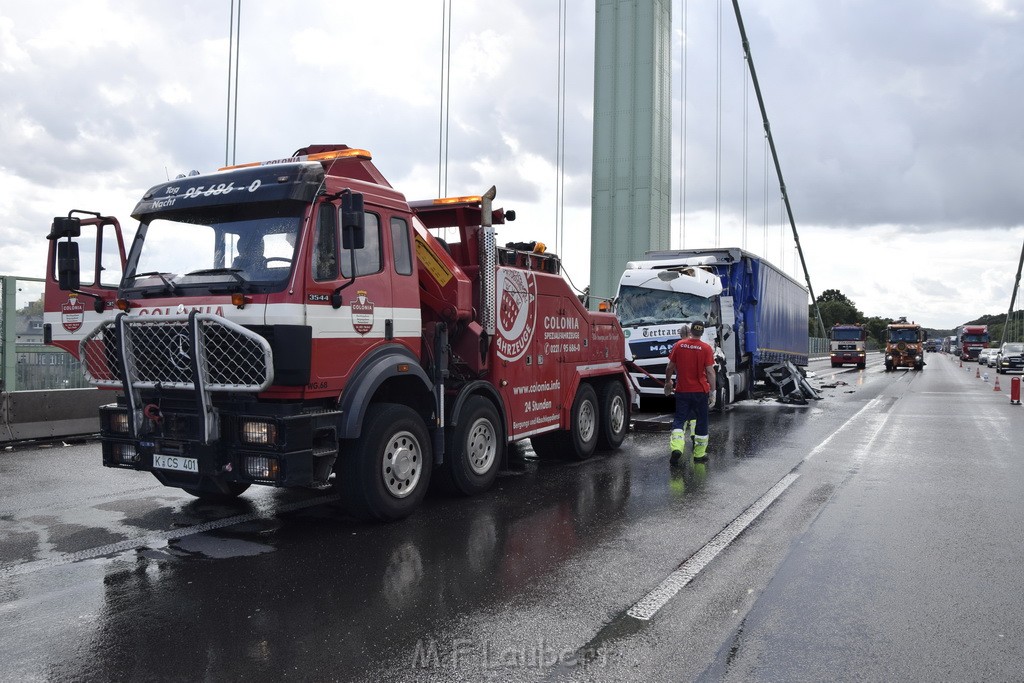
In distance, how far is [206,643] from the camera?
13.6ft

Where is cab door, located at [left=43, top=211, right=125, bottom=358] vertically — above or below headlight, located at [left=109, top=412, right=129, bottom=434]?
above

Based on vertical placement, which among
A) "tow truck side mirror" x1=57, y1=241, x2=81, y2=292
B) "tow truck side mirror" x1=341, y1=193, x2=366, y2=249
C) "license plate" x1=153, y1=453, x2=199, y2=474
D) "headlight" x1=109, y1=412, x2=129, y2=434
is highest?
"tow truck side mirror" x1=341, y1=193, x2=366, y2=249

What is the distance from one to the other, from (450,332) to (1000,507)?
17.0ft

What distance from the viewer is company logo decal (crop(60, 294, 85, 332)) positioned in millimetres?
6715

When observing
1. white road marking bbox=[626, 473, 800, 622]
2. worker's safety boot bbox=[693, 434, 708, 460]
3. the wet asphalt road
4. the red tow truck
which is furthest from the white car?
the red tow truck

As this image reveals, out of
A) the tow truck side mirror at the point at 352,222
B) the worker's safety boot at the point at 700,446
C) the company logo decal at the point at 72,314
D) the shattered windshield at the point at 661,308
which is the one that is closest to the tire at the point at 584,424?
the worker's safety boot at the point at 700,446

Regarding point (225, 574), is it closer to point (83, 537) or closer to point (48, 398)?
point (83, 537)

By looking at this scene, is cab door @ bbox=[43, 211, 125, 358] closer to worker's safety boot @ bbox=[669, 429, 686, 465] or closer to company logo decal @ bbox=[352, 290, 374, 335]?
company logo decal @ bbox=[352, 290, 374, 335]

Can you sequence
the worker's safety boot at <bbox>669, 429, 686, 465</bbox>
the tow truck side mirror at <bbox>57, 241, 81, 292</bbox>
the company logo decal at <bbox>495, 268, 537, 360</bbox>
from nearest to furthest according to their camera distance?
1. the tow truck side mirror at <bbox>57, 241, 81, 292</bbox>
2. the company logo decal at <bbox>495, 268, 537, 360</bbox>
3. the worker's safety boot at <bbox>669, 429, 686, 465</bbox>

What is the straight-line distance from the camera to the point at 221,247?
20.3 ft

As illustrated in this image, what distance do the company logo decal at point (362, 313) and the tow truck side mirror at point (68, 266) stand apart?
226 cm

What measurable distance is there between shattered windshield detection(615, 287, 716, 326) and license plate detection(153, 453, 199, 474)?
11115 mm

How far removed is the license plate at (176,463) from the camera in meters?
5.92

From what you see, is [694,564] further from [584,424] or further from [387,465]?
[584,424]
